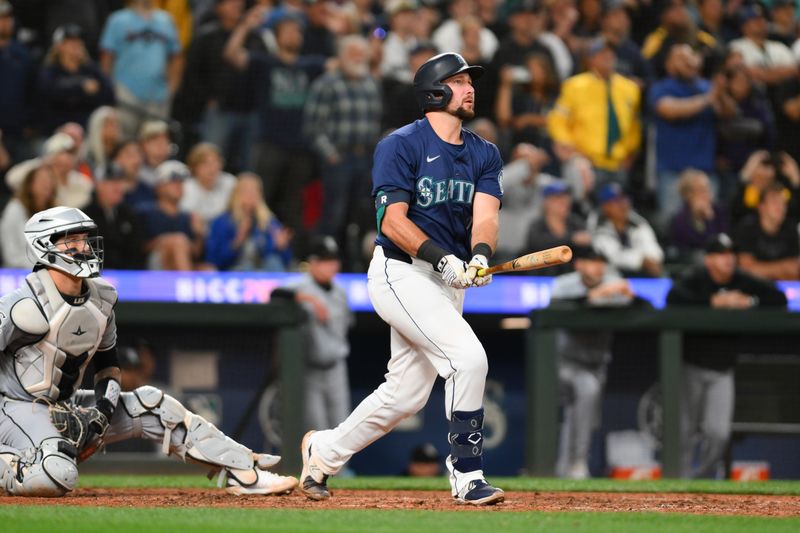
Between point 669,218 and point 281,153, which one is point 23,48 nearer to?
point 281,153

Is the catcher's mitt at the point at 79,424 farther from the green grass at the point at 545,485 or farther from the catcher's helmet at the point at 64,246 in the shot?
the green grass at the point at 545,485

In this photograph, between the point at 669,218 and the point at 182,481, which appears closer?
the point at 182,481

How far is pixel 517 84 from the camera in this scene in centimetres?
1188

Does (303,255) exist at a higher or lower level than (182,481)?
higher

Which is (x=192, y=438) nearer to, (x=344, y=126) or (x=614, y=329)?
(x=614, y=329)

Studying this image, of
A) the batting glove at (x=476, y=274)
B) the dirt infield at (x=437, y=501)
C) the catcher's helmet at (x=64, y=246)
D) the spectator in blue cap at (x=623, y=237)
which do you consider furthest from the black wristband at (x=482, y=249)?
the spectator in blue cap at (x=623, y=237)

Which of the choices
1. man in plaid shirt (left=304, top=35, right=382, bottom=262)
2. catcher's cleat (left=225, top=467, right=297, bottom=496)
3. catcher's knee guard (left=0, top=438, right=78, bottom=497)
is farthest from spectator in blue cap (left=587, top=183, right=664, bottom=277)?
catcher's knee guard (left=0, top=438, right=78, bottom=497)

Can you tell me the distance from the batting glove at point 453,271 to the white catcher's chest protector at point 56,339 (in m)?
1.63

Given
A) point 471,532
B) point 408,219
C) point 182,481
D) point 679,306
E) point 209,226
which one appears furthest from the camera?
point 209,226

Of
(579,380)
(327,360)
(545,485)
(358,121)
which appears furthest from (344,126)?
(545,485)

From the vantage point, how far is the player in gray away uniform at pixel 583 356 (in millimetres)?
9039

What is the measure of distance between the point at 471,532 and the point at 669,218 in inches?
287

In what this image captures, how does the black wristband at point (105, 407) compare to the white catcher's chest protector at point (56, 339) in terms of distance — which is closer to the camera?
the white catcher's chest protector at point (56, 339)

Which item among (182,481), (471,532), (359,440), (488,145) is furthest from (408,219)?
(182,481)
